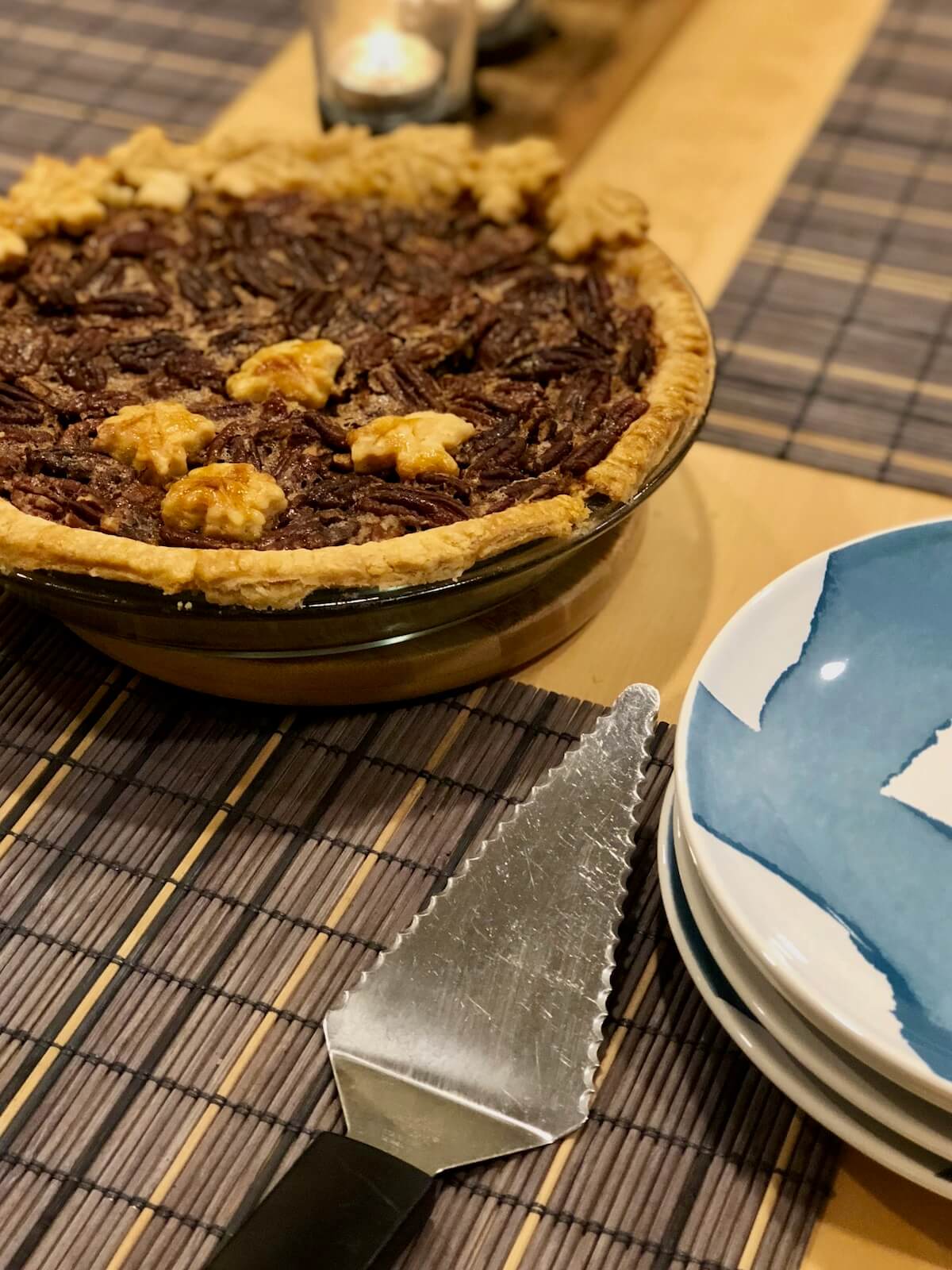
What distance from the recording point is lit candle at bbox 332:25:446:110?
81.6 inches

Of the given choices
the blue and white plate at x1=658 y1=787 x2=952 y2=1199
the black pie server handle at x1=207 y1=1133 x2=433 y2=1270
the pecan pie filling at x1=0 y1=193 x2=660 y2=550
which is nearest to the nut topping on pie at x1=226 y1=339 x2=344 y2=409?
the pecan pie filling at x1=0 y1=193 x2=660 y2=550

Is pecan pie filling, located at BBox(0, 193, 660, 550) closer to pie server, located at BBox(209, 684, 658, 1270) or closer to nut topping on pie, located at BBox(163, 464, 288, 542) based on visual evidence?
nut topping on pie, located at BBox(163, 464, 288, 542)

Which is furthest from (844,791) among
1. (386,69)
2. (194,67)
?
(194,67)

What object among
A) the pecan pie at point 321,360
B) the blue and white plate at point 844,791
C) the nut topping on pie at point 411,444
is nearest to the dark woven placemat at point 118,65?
the pecan pie at point 321,360

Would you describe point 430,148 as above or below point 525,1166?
above

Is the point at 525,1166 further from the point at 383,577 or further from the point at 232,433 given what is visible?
the point at 232,433

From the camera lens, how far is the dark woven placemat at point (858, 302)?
5.57 feet

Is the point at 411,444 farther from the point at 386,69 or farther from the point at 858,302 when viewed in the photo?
the point at 386,69

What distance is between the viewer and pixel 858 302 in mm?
1903

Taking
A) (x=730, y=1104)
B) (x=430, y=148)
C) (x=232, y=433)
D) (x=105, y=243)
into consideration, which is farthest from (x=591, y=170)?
(x=730, y=1104)

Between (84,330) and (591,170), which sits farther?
(591,170)

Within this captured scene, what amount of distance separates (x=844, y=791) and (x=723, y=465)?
2.27 ft

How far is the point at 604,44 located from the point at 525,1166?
2072mm

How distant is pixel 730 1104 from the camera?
102 cm
